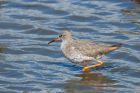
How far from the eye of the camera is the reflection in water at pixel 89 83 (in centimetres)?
1205

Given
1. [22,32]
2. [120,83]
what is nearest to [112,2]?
[22,32]

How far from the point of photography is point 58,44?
49.4 ft

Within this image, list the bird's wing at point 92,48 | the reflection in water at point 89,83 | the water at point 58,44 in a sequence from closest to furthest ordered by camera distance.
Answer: the reflection in water at point 89,83 < the water at point 58,44 < the bird's wing at point 92,48

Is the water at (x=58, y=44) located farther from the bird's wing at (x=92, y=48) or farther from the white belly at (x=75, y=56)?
the bird's wing at (x=92, y=48)

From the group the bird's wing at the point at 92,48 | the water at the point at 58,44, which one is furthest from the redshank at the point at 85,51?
the water at the point at 58,44

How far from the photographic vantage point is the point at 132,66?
1341 cm

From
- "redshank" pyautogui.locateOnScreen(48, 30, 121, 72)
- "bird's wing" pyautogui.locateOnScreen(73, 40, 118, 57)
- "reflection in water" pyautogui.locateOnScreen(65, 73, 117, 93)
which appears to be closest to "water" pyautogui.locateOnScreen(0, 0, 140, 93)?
"reflection in water" pyautogui.locateOnScreen(65, 73, 117, 93)

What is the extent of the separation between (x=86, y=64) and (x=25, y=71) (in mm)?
1343

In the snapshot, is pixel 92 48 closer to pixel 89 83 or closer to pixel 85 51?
pixel 85 51

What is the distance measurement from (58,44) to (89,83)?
2.73 metres

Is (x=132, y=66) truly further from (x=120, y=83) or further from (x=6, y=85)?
(x=6, y=85)

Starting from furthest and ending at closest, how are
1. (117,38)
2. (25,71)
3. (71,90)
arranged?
(117,38) → (25,71) → (71,90)

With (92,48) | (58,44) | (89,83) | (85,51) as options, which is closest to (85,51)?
(85,51)

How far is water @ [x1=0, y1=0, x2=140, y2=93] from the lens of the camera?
12.3 metres
